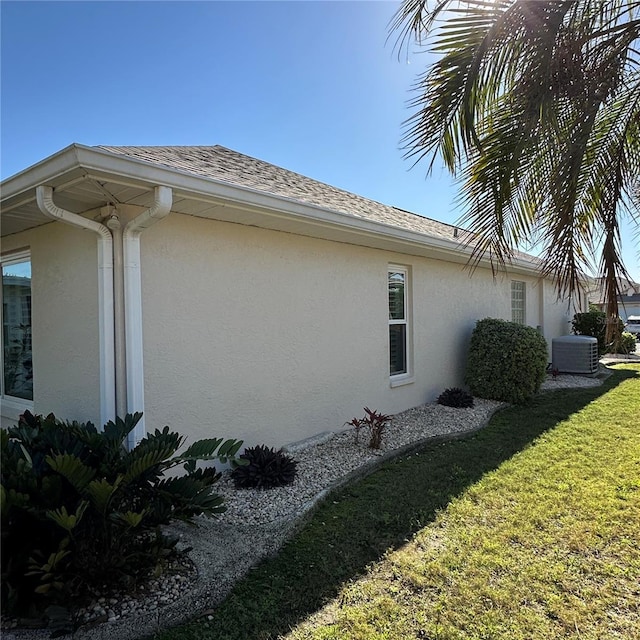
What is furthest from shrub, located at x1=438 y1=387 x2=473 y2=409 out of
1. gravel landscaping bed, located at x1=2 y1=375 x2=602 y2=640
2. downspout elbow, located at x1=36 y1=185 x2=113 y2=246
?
downspout elbow, located at x1=36 y1=185 x2=113 y2=246

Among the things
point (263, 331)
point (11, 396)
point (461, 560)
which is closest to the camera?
point (461, 560)

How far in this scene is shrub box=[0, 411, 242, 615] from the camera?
9.29 feet

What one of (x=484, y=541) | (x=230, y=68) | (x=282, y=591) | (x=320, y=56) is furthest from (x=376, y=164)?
(x=282, y=591)

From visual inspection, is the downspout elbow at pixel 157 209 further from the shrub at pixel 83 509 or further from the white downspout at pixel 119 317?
the shrub at pixel 83 509

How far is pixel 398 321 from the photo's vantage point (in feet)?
28.5

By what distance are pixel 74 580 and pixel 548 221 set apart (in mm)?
4992

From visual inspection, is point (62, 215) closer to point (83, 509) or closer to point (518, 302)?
point (83, 509)

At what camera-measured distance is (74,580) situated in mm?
2936

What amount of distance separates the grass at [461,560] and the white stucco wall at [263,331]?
5.17ft

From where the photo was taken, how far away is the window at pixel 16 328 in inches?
247

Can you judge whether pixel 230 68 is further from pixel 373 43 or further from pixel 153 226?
pixel 153 226

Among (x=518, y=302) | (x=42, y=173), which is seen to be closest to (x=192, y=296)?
(x=42, y=173)

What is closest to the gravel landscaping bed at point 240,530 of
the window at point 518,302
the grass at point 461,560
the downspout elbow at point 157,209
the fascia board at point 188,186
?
the grass at point 461,560

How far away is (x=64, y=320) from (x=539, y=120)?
5.51 metres
